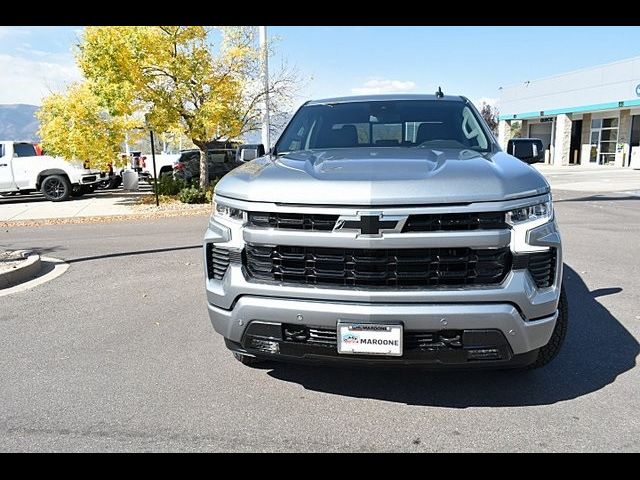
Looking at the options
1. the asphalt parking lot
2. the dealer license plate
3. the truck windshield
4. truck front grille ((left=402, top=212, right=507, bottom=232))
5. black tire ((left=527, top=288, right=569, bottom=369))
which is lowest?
the asphalt parking lot

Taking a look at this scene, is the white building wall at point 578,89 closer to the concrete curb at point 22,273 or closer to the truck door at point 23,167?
the truck door at point 23,167

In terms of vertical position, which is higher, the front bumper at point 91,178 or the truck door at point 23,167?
the truck door at point 23,167

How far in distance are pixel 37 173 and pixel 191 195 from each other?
5484 mm

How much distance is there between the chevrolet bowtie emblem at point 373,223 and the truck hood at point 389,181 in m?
0.07

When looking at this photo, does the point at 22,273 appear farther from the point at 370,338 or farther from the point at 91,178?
the point at 91,178

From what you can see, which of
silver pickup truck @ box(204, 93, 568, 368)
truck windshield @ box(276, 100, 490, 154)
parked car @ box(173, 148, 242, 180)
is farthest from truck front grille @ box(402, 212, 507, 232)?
parked car @ box(173, 148, 242, 180)

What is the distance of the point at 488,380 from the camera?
3.34 m

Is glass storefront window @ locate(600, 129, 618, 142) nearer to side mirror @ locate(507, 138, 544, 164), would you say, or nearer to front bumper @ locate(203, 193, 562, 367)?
side mirror @ locate(507, 138, 544, 164)

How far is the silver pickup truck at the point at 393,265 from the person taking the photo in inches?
101

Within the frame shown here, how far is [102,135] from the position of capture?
13.5m

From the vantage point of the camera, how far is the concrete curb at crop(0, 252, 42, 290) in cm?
589

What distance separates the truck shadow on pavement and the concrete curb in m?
4.09

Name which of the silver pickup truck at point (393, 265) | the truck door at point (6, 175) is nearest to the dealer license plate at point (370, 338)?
the silver pickup truck at point (393, 265)
